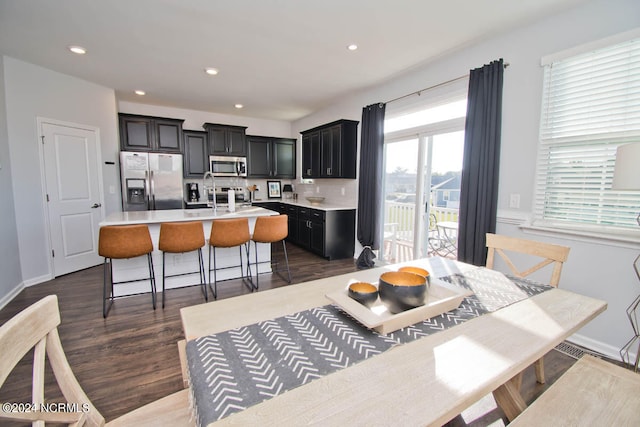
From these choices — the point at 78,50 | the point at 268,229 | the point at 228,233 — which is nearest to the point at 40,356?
the point at 228,233

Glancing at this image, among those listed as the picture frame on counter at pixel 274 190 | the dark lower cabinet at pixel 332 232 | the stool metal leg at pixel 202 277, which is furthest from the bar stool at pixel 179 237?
the picture frame on counter at pixel 274 190

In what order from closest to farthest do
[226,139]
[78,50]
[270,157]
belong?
[78,50] → [226,139] → [270,157]

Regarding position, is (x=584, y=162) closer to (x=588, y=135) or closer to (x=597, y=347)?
(x=588, y=135)

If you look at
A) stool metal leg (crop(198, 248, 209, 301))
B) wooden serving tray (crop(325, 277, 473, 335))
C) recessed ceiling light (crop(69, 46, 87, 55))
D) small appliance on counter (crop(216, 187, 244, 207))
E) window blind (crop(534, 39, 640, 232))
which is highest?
recessed ceiling light (crop(69, 46, 87, 55))

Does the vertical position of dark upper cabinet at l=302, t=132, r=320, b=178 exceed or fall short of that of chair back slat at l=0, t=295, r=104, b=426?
it exceeds it

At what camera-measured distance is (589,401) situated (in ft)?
3.33

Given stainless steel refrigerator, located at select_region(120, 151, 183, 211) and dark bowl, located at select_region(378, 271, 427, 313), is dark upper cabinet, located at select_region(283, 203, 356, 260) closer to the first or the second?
stainless steel refrigerator, located at select_region(120, 151, 183, 211)

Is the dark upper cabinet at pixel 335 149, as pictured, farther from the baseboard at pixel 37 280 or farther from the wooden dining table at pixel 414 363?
the baseboard at pixel 37 280

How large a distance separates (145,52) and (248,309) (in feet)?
11.6

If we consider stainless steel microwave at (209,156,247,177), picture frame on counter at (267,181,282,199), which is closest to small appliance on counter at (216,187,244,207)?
stainless steel microwave at (209,156,247,177)

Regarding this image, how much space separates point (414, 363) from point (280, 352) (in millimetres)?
374

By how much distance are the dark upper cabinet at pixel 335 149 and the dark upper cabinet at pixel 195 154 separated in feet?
→ 7.45

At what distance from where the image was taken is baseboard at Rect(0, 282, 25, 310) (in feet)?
9.88

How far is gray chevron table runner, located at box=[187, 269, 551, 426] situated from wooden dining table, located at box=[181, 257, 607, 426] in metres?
0.03
